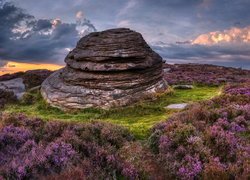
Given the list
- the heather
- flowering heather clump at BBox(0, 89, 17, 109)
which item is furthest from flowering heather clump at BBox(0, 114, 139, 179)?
flowering heather clump at BBox(0, 89, 17, 109)

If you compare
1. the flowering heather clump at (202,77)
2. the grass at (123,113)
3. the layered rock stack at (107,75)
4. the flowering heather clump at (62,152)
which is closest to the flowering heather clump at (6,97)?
the grass at (123,113)

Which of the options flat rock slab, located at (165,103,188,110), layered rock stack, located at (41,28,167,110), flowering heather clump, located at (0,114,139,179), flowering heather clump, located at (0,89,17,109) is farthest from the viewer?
flowering heather clump, located at (0,89,17,109)

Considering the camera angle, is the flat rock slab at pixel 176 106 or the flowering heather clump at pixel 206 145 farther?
the flat rock slab at pixel 176 106

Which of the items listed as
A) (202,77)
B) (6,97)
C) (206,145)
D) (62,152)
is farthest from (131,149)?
(202,77)

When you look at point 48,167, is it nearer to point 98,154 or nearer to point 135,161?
point 98,154

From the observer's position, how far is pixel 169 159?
11.5 meters

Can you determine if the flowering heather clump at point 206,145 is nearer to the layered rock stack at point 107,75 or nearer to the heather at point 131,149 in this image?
the heather at point 131,149

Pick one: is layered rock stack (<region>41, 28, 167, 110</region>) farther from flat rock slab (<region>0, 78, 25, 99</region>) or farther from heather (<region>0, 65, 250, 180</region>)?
flat rock slab (<region>0, 78, 25, 99</region>)

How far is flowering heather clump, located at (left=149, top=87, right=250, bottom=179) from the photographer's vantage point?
10156mm

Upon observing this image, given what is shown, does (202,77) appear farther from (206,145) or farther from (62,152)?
(62,152)

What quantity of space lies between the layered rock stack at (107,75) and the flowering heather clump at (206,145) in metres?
8.93

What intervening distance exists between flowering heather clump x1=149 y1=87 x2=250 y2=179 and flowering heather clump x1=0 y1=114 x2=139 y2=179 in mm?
1510

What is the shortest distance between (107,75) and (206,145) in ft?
46.0

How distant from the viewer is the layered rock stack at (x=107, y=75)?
81.5ft
